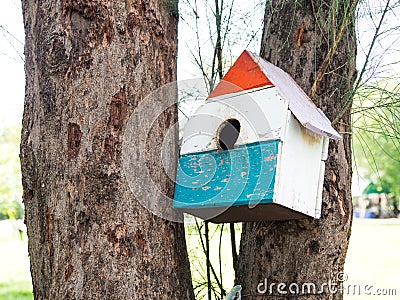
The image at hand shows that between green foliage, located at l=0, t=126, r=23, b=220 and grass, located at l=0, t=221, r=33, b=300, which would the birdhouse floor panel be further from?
green foliage, located at l=0, t=126, r=23, b=220

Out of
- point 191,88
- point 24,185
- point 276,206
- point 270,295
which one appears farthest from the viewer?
point 191,88

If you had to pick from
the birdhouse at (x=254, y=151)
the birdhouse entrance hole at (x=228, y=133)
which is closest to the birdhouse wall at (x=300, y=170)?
the birdhouse at (x=254, y=151)

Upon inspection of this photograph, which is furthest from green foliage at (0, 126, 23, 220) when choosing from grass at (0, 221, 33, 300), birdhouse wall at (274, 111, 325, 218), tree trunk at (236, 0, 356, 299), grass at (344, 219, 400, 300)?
birdhouse wall at (274, 111, 325, 218)

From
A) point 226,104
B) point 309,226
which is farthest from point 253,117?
point 309,226

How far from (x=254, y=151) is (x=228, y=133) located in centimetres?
16

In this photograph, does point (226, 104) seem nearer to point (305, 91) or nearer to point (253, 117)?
point (253, 117)

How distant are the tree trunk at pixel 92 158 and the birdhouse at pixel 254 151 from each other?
0.08m

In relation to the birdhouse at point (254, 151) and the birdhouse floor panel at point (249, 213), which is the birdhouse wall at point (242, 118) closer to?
the birdhouse at point (254, 151)

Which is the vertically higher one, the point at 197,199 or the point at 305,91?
the point at 305,91

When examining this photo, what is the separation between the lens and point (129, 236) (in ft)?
4.00

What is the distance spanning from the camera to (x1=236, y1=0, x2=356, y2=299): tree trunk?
1.40 metres

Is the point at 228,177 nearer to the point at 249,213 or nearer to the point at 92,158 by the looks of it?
the point at 249,213

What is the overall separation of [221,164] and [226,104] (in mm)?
142

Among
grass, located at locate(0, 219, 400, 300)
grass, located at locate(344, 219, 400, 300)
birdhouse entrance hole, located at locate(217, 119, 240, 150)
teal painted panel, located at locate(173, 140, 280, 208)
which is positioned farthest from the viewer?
grass, located at locate(344, 219, 400, 300)
